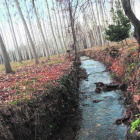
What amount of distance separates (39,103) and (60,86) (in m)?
1.35

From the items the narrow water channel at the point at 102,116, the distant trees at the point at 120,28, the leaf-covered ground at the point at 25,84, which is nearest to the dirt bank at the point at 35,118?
the leaf-covered ground at the point at 25,84

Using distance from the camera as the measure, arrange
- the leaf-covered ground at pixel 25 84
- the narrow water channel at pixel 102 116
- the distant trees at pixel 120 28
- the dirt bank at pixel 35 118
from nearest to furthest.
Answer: the dirt bank at pixel 35 118 → the narrow water channel at pixel 102 116 → the leaf-covered ground at pixel 25 84 → the distant trees at pixel 120 28

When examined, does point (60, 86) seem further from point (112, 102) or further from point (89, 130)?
point (112, 102)

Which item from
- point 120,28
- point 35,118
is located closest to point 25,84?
point 35,118

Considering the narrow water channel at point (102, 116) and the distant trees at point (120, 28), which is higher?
the distant trees at point (120, 28)

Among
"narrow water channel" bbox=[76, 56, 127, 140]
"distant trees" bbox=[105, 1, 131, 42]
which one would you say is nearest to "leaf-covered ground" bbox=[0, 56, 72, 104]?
"narrow water channel" bbox=[76, 56, 127, 140]

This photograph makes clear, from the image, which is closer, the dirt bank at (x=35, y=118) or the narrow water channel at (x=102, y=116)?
the dirt bank at (x=35, y=118)

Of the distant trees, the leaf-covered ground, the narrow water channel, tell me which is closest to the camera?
the narrow water channel

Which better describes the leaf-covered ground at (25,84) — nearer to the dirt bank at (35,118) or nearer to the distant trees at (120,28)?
the dirt bank at (35,118)

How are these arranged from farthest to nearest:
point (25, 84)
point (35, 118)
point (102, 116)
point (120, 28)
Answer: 1. point (120, 28)
2. point (25, 84)
3. point (102, 116)
4. point (35, 118)

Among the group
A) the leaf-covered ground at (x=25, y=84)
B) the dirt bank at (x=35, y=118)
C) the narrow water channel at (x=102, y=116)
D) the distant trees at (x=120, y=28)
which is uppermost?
the distant trees at (x=120, y=28)

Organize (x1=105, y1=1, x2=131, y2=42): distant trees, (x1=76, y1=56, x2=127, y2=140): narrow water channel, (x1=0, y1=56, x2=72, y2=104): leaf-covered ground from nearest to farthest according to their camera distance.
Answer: (x1=76, y1=56, x2=127, y2=140): narrow water channel → (x1=0, y1=56, x2=72, y2=104): leaf-covered ground → (x1=105, y1=1, x2=131, y2=42): distant trees

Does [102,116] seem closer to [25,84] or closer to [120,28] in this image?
[25,84]

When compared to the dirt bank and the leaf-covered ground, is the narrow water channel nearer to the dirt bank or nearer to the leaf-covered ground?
the dirt bank
